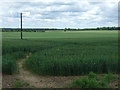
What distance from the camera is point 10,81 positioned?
288 inches

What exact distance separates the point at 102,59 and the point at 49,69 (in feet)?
6.92

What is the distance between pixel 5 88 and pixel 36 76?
184cm

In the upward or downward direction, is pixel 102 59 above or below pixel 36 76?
above

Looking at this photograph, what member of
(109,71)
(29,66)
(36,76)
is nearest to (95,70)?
(109,71)

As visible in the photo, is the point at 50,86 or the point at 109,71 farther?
the point at 109,71

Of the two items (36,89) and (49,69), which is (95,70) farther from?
(36,89)

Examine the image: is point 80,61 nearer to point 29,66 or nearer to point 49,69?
point 49,69

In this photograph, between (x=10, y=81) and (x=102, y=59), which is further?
(x=102, y=59)

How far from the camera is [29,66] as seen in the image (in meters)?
9.27

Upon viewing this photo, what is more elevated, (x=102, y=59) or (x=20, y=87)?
(x=102, y=59)

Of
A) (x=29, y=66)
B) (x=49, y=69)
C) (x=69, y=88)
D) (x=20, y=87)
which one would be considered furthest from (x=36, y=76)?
(x=69, y=88)

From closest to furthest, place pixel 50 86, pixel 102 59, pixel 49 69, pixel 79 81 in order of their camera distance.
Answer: pixel 79 81 → pixel 50 86 → pixel 49 69 → pixel 102 59

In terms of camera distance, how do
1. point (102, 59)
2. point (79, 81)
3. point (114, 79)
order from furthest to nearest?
point (102, 59) → point (114, 79) → point (79, 81)

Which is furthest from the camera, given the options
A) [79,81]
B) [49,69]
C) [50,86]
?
[49,69]
